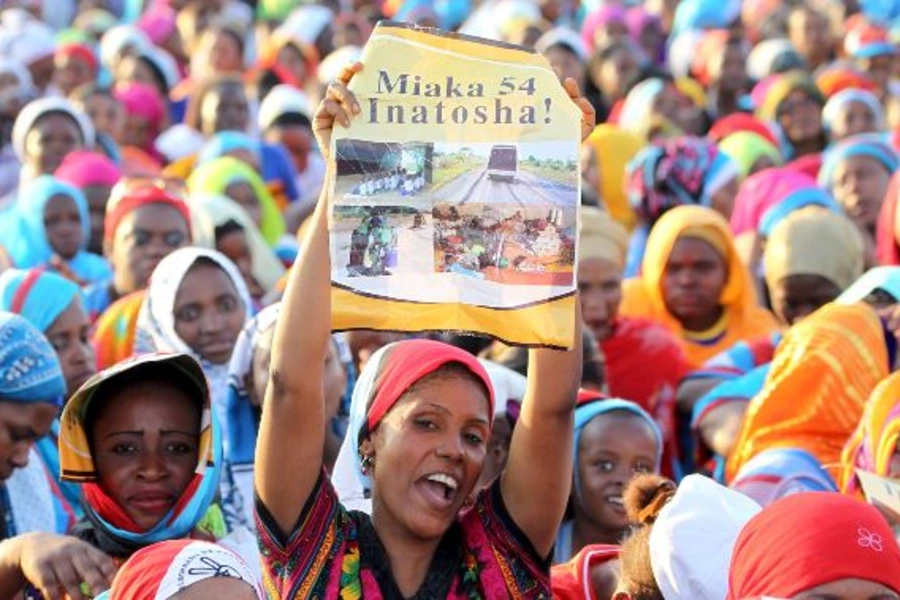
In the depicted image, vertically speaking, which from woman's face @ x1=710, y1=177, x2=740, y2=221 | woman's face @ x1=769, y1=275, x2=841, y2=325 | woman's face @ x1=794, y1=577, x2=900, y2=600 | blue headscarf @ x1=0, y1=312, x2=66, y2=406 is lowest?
woman's face @ x1=794, y1=577, x2=900, y2=600

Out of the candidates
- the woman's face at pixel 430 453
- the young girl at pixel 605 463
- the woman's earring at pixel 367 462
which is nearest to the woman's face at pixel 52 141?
the young girl at pixel 605 463

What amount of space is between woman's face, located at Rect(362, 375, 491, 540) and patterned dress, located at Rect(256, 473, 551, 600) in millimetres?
66

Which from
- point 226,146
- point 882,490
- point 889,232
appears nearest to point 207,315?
point 882,490

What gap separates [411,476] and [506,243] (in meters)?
0.50

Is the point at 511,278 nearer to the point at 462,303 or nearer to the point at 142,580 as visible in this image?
the point at 462,303

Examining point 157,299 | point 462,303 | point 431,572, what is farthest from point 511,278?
point 157,299

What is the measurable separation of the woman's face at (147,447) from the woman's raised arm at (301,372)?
81 cm

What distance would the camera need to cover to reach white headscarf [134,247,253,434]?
678cm

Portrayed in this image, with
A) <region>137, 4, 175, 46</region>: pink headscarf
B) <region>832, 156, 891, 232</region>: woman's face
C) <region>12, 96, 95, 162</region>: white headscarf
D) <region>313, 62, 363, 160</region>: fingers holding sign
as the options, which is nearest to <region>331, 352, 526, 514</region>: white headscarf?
<region>313, 62, 363, 160</region>: fingers holding sign

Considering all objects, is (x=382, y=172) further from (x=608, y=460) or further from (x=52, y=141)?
(x=52, y=141)

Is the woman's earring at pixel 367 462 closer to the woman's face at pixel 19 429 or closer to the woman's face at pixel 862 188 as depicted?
the woman's face at pixel 19 429

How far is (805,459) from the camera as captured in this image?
19.9 ft

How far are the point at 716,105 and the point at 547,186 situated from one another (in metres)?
9.74

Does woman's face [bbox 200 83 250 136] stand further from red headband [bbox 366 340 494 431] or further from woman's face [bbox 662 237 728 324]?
red headband [bbox 366 340 494 431]
